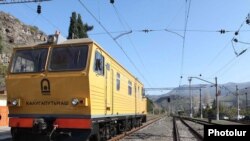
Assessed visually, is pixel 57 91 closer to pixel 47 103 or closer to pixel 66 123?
pixel 47 103

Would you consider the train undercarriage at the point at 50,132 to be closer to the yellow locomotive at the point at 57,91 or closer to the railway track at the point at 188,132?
the yellow locomotive at the point at 57,91

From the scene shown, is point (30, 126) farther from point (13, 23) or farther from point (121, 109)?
point (13, 23)

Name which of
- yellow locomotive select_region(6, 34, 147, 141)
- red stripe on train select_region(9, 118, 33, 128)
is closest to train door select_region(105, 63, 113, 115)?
yellow locomotive select_region(6, 34, 147, 141)

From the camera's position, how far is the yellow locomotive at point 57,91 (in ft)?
41.3

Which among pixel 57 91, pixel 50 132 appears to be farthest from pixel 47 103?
pixel 50 132

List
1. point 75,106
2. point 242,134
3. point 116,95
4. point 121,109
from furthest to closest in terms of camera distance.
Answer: point 121,109 < point 116,95 < point 75,106 < point 242,134

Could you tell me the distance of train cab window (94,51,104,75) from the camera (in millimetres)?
13258

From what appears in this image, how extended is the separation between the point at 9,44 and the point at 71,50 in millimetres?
66487

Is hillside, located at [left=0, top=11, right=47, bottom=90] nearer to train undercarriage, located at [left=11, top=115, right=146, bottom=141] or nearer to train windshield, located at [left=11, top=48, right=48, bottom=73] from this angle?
train windshield, located at [left=11, top=48, right=48, bottom=73]

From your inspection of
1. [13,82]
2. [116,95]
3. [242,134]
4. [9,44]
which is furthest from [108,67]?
[9,44]

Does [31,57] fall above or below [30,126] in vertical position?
above

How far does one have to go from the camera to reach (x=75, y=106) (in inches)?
495

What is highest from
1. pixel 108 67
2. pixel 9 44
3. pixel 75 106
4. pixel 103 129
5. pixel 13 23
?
pixel 13 23

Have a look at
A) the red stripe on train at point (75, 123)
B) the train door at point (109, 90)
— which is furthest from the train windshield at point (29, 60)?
the train door at point (109, 90)
